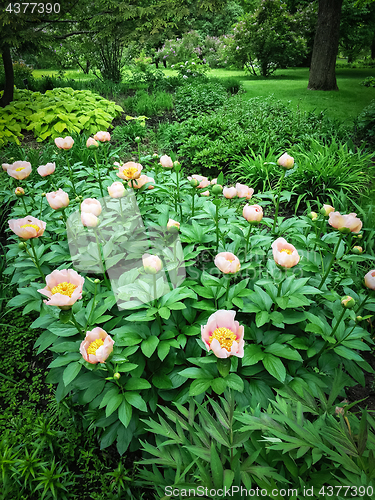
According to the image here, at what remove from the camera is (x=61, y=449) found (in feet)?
4.53

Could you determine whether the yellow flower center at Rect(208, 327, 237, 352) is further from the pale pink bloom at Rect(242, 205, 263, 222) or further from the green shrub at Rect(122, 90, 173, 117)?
the green shrub at Rect(122, 90, 173, 117)

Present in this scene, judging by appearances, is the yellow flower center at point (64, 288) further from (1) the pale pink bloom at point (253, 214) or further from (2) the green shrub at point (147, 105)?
(2) the green shrub at point (147, 105)

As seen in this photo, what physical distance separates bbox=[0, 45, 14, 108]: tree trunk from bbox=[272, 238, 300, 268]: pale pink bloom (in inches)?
216

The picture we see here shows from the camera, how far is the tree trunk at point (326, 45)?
6.52 m

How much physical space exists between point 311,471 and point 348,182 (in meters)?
3.03

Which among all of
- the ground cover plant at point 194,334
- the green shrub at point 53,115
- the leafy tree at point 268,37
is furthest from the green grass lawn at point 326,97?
the ground cover plant at point 194,334

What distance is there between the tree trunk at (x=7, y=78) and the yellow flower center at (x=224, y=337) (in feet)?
18.4

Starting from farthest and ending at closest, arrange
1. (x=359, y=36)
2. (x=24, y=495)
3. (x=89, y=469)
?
(x=359, y=36)
(x=89, y=469)
(x=24, y=495)

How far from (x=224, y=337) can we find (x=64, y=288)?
0.59m

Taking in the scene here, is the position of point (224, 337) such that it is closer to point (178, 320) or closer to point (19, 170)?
point (178, 320)

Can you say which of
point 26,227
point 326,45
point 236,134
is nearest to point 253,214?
point 26,227

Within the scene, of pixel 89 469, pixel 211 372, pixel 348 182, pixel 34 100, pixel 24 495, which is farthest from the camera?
pixel 34 100

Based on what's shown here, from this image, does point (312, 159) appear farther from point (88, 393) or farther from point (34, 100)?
point (34, 100)

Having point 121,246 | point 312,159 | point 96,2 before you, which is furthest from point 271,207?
point 96,2
